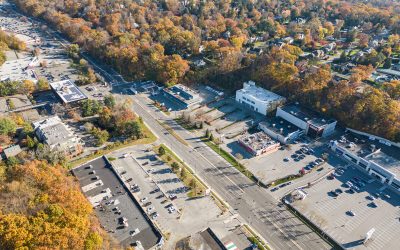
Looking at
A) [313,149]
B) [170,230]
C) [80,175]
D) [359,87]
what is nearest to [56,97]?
[80,175]

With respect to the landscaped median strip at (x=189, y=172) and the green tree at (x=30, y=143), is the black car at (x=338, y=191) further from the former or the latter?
the green tree at (x=30, y=143)

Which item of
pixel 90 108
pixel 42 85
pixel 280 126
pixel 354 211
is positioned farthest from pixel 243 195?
pixel 42 85

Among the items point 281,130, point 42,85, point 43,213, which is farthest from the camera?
point 42,85

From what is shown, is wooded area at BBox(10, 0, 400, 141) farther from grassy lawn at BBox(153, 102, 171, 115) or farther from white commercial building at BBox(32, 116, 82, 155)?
white commercial building at BBox(32, 116, 82, 155)

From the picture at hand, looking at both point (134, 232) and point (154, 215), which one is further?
point (154, 215)

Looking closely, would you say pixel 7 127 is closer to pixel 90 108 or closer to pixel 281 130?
pixel 90 108

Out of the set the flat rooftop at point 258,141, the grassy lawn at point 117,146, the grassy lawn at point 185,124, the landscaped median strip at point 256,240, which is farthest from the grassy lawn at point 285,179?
the grassy lawn at point 117,146

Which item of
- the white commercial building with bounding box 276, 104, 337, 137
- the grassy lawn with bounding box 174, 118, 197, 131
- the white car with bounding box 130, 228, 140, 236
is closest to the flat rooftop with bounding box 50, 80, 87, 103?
the grassy lawn with bounding box 174, 118, 197, 131
